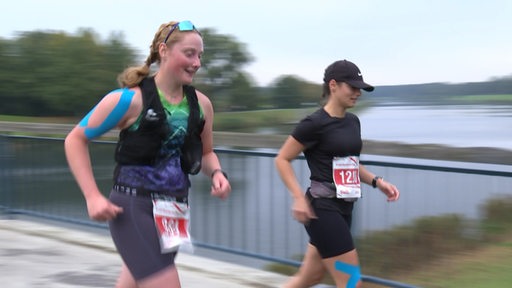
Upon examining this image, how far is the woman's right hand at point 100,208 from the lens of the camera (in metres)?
2.52

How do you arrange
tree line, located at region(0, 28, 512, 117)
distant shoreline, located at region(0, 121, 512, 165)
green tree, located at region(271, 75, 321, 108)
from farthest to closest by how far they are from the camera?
tree line, located at region(0, 28, 512, 117), green tree, located at region(271, 75, 321, 108), distant shoreline, located at region(0, 121, 512, 165)

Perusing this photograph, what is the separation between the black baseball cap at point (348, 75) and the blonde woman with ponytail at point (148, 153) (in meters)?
1.10

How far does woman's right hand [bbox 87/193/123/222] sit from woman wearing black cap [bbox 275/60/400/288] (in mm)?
1257

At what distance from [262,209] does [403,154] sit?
166 centimetres

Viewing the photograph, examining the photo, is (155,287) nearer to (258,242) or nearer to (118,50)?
(258,242)

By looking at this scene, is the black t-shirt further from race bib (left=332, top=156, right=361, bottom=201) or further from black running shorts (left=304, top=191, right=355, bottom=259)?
black running shorts (left=304, top=191, right=355, bottom=259)

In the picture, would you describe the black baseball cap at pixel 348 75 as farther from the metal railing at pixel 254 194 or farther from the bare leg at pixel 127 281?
the bare leg at pixel 127 281

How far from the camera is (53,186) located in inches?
291

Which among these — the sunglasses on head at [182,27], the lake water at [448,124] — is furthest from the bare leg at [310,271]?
the sunglasses on head at [182,27]

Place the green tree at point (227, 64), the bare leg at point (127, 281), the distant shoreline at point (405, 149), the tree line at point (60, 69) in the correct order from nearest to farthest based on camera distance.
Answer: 1. the bare leg at point (127, 281)
2. the distant shoreline at point (405, 149)
3. the green tree at point (227, 64)
4. the tree line at point (60, 69)

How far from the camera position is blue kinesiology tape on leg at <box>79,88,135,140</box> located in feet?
8.58

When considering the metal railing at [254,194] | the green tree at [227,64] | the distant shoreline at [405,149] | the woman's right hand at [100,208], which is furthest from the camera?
the green tree at [227,64]

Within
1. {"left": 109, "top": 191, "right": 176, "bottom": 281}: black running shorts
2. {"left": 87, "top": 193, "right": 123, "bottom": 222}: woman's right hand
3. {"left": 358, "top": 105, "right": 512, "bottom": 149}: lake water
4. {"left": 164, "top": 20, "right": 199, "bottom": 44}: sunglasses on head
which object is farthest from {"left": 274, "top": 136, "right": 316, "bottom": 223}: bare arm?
{"left": 87, "top": 193, "right": 123, "bottom": 222}: woman's right hand

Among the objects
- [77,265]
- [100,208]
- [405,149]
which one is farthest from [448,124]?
[77,265]
